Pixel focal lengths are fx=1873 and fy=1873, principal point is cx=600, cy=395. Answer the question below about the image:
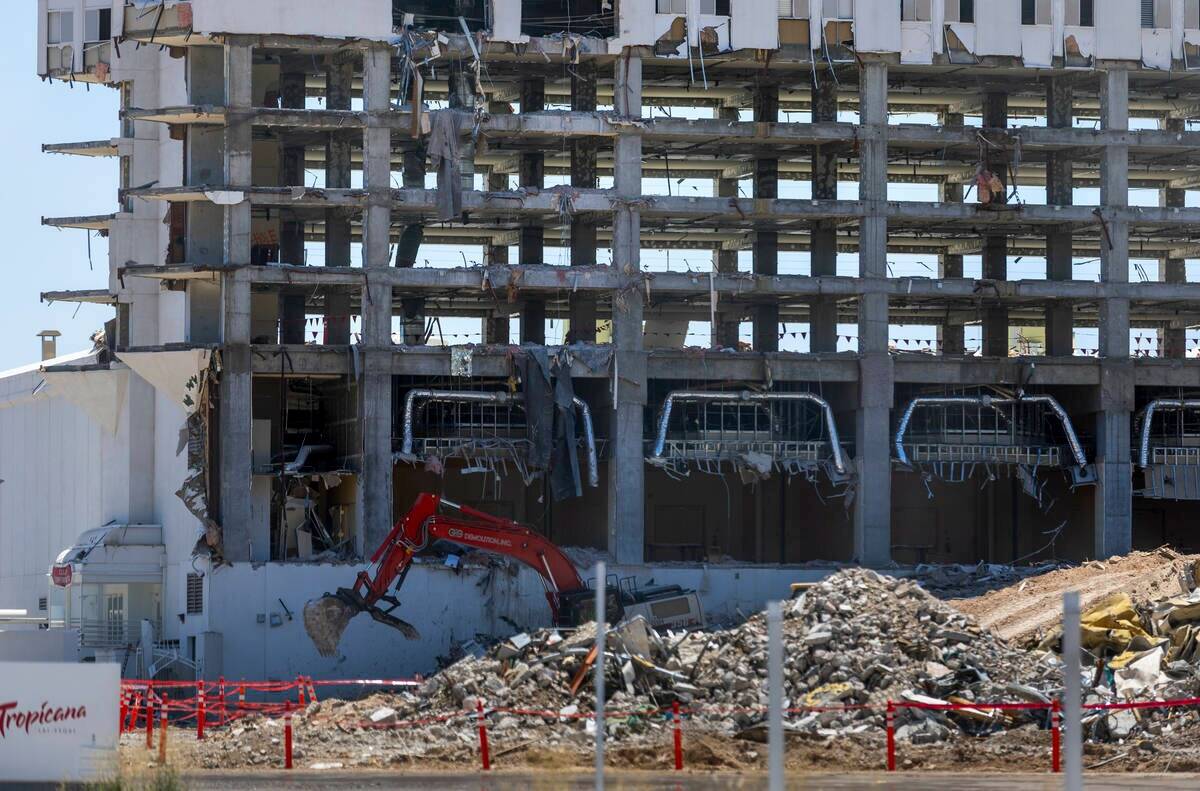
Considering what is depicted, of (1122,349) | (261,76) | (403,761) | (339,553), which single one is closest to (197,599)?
(339,553)

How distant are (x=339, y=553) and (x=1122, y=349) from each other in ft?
87.0

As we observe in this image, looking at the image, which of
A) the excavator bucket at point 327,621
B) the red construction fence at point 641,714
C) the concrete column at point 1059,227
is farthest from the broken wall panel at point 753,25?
the red construction fence at point 641,714

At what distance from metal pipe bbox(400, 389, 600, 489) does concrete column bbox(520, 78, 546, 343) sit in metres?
5.60

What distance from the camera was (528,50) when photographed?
58.7m

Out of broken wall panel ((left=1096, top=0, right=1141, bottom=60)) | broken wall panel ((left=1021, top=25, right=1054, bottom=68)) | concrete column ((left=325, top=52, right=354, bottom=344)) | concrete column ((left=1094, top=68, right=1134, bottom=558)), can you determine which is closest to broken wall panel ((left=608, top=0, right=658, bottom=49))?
concrete column ((left=325, top=52, right=354, bottom=344))

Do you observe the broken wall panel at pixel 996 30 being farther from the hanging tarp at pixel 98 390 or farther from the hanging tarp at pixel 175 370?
the hanging tarp at pixel 98 390

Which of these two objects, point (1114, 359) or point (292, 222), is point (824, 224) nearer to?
point (1114, 359)

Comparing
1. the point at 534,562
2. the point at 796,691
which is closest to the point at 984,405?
the point at 534,562

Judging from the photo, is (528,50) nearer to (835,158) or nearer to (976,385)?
(835,158)

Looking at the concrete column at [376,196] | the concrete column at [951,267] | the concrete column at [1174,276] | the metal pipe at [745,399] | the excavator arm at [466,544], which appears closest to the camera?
the excavator arm at [466,544]

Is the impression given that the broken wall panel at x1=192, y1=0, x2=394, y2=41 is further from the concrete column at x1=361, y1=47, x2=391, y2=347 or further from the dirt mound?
the dirt mound

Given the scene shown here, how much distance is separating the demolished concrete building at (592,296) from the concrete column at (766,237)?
0.14m

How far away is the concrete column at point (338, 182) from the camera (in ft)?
197

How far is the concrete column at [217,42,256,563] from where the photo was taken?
184ft
